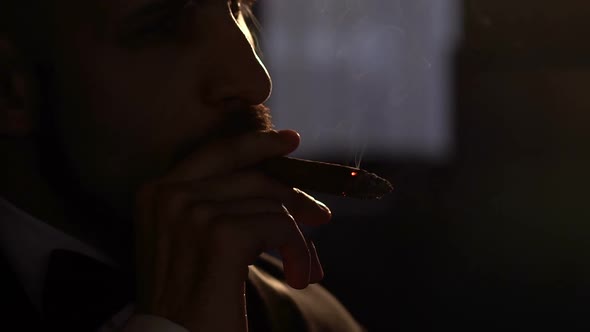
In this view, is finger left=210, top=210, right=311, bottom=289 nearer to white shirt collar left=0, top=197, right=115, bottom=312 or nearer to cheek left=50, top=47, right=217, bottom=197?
cheek left=50, top=47, right=217, bottom=197

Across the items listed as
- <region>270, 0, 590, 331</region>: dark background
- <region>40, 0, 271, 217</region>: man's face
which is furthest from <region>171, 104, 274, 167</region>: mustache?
<region>270, 0, 590, 331</region>: dark background

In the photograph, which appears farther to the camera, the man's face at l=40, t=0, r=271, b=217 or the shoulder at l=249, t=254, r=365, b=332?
the shoulder at l=249, t=254, r=365, b=332

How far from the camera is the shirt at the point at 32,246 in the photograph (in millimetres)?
1558

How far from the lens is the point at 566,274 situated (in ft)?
17.7

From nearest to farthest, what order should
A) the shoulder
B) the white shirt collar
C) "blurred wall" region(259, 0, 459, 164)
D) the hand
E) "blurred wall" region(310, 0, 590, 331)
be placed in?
1. the hand
2. the white shirt collar
3. the shoulder
4. "blurred wall" region(259, 0, 459, 164)
5. "blurred wall" region(310, 0, 590, 331)

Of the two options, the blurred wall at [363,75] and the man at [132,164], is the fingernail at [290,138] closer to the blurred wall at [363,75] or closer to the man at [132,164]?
the man at [132,164]

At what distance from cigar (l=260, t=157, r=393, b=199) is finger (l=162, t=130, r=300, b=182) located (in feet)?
0.11

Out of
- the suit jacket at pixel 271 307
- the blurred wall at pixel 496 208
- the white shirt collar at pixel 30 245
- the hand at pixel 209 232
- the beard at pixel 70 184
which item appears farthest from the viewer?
the blurred wall at pixel 496 208

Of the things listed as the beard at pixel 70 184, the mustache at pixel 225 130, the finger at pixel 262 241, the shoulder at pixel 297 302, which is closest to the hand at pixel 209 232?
the finger at pixel 262 241

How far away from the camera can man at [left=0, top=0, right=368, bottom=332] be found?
4.40 feet

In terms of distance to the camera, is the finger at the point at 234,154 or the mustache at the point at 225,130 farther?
the mustache at the point at 225,130

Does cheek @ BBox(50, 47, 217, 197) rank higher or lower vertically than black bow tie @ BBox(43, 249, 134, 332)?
higher

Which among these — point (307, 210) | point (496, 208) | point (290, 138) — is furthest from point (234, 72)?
point (496, 208)

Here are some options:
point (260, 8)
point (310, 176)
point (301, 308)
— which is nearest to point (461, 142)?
point (260, 8)
